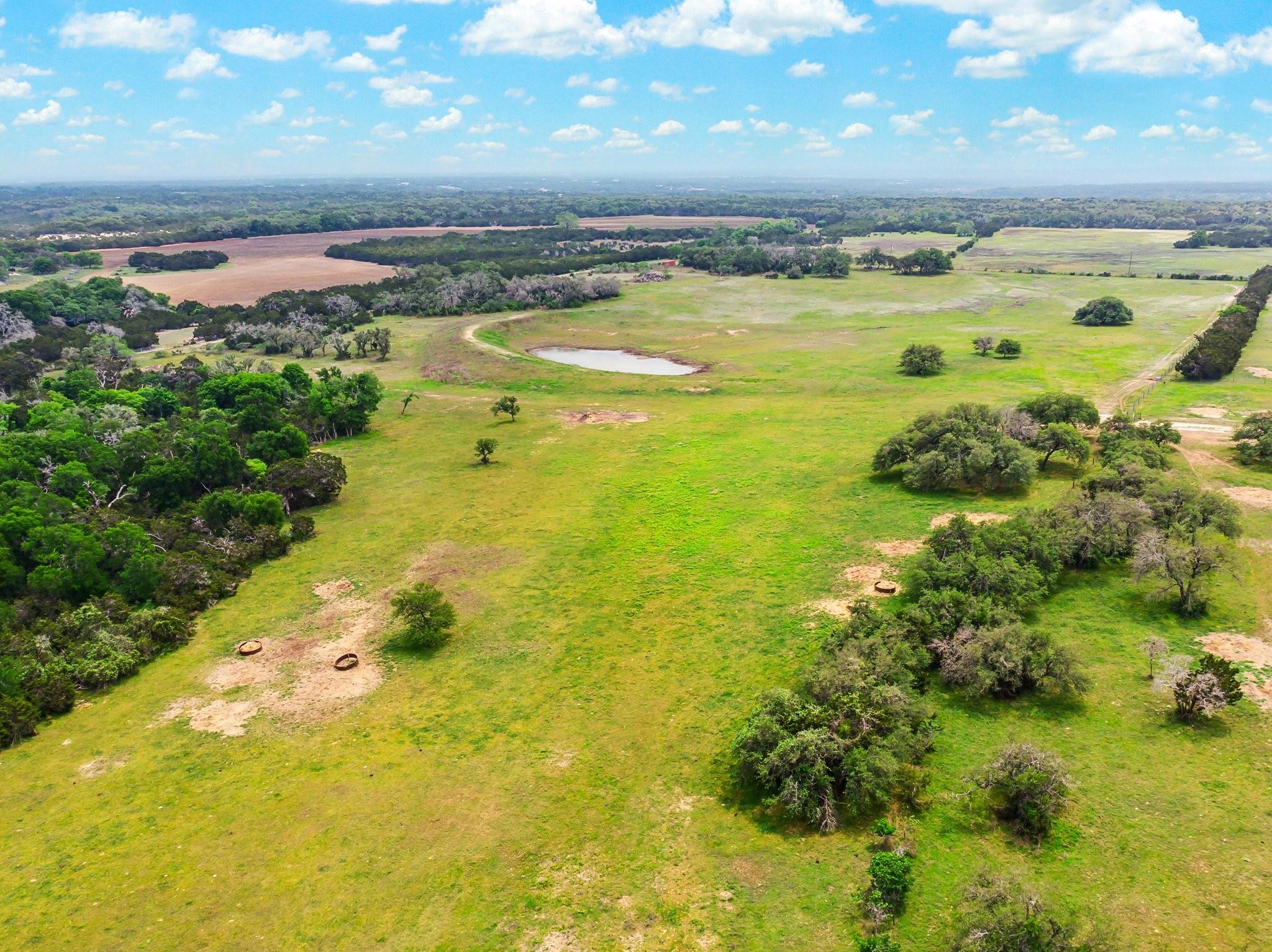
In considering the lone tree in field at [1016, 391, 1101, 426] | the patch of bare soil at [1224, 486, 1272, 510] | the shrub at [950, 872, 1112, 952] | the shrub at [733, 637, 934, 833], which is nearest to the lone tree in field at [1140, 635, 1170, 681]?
the shrub at [733, 637, 934, 833]

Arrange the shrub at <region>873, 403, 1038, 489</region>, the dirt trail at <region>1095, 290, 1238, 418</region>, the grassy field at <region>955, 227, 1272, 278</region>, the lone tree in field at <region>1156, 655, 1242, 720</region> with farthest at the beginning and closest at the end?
the grassy field at <region>955, 227, 1272, 278</region> < the dirt trail at <region>1095, 290, 1238, 418</region> < the shrub at <region>873, 403, 1038, 489</region> < the lone tree in field at <region>1156, 655, 1242, 720</region>

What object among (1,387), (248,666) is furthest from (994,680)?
(1,387)

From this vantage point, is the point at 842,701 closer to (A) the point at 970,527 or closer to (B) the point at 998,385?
(A) the point at 970,527

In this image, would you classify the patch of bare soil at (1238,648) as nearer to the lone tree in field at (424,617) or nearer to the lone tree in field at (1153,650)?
the lone tree in field at (1153,650)

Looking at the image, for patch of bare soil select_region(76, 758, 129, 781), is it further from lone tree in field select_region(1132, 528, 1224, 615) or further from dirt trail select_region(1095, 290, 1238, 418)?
dirt trail select_region(1095, 290, 1238, 418)

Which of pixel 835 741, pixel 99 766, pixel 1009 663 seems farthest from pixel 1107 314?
pixel 99 766

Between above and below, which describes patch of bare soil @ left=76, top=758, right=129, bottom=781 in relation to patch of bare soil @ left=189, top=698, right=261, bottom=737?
below

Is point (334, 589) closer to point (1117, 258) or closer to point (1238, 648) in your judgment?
point (1238, 648)
